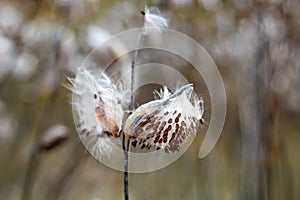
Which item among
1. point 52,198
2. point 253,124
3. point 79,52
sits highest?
point 79,52

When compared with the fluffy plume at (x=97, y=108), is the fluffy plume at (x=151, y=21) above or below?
above

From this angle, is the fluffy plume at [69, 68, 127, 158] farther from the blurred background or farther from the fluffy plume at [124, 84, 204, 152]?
the blurred background

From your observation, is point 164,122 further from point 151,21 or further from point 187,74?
point 187,74

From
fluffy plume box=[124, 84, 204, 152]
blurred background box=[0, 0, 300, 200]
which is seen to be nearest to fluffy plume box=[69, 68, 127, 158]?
fluffy plume box=[124, 84, 204, 152]

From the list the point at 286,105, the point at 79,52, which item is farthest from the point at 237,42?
the point at 79,52

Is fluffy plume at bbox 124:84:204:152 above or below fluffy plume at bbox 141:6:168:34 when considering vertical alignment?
below

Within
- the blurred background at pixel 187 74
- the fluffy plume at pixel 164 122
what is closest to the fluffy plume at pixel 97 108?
the fluffy plume at pixel 164 122

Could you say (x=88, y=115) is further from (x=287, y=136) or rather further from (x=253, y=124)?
(x=287, y=136)

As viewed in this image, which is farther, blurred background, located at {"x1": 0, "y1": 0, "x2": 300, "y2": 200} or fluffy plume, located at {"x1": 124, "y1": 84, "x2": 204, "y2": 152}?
blurred background, located at {"x1": 0, "y1": 0, "x2": 300, "y2": 200}

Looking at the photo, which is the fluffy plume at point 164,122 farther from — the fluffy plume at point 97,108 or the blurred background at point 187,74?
the blurred background at point 187,74
